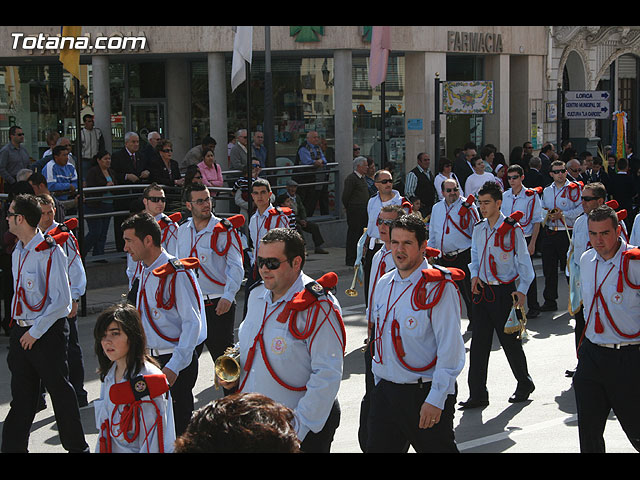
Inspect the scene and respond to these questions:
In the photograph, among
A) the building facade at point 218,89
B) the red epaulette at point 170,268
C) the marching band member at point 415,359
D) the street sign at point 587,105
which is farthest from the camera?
the street sign at point 587,105

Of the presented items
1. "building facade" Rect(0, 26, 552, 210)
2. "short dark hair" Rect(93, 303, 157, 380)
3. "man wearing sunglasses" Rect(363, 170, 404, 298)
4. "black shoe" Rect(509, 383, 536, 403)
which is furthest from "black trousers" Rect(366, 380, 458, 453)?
"building facade" Rect(0, 26, 552, 210)

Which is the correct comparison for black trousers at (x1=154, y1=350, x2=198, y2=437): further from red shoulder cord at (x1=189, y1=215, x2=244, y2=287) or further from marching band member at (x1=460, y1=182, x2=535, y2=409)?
marching band member at (x1=460, y1=182, x2=535, y2=409)

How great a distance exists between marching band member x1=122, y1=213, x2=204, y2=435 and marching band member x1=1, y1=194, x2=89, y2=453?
2.95ft

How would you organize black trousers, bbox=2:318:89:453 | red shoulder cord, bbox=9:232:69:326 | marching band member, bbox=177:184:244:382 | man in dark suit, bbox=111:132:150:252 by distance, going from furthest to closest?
man in dark suit, bbox=111:132:150:252 < marching band member, bbox=177:184:244:382 < red shoulder cord, bbox=9:232:69:326 < black trousers, bbox=2:318:89:453

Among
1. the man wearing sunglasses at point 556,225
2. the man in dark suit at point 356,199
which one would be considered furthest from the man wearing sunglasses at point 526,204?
the man in dark suit at point 356,199

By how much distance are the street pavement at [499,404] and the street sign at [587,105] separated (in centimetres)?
1219

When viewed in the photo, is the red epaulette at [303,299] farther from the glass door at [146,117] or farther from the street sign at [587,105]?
the glass door at [146,117]

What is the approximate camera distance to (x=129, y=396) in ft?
15.6

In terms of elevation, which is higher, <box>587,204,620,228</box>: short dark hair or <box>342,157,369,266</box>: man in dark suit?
<box>587,204,620,228</box>: short dark hair

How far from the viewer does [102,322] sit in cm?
502

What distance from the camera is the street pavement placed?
772 cm

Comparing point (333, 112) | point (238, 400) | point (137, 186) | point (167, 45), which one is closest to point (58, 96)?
point (167, 45)

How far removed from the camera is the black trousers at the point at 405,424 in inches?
220
